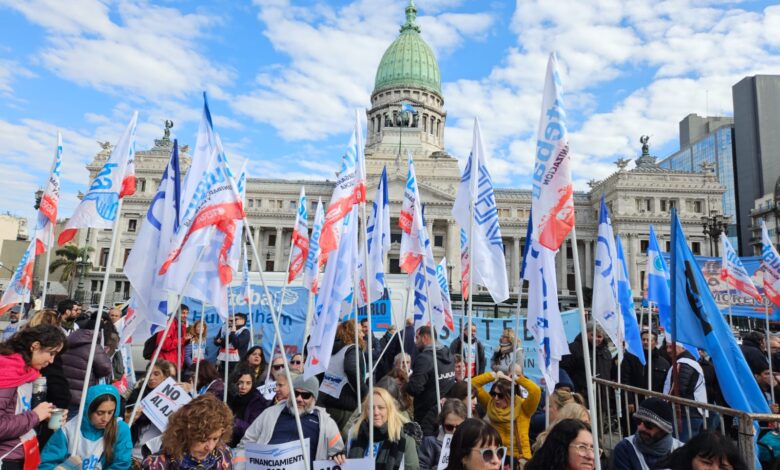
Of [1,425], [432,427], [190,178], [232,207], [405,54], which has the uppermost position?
[405,54]

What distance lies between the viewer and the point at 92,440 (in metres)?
3.62

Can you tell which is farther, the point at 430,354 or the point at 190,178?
the point at 430,354

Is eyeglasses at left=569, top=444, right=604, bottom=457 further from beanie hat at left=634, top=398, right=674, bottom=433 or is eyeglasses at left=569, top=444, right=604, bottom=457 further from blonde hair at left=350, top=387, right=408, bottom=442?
blonde hair at left=350, top=387, right=408, bottom=442

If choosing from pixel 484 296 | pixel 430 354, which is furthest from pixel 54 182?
pixel 484 296

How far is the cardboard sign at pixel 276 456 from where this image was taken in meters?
3.72

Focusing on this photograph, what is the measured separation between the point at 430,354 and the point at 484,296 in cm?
2573

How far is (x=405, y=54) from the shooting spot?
6875 cm

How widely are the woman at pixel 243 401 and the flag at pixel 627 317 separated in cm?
526

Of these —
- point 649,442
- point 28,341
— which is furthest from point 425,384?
point 28,341

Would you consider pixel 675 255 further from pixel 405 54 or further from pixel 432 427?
pixel 405 54

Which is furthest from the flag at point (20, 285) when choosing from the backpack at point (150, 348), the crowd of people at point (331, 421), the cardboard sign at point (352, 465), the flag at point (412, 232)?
the cardboard sign at point (352, 465)

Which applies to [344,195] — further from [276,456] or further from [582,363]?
[582,363]

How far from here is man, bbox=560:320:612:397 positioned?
7504mm

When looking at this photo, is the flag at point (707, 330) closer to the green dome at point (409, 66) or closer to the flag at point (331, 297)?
the flag at point (331, 297)
